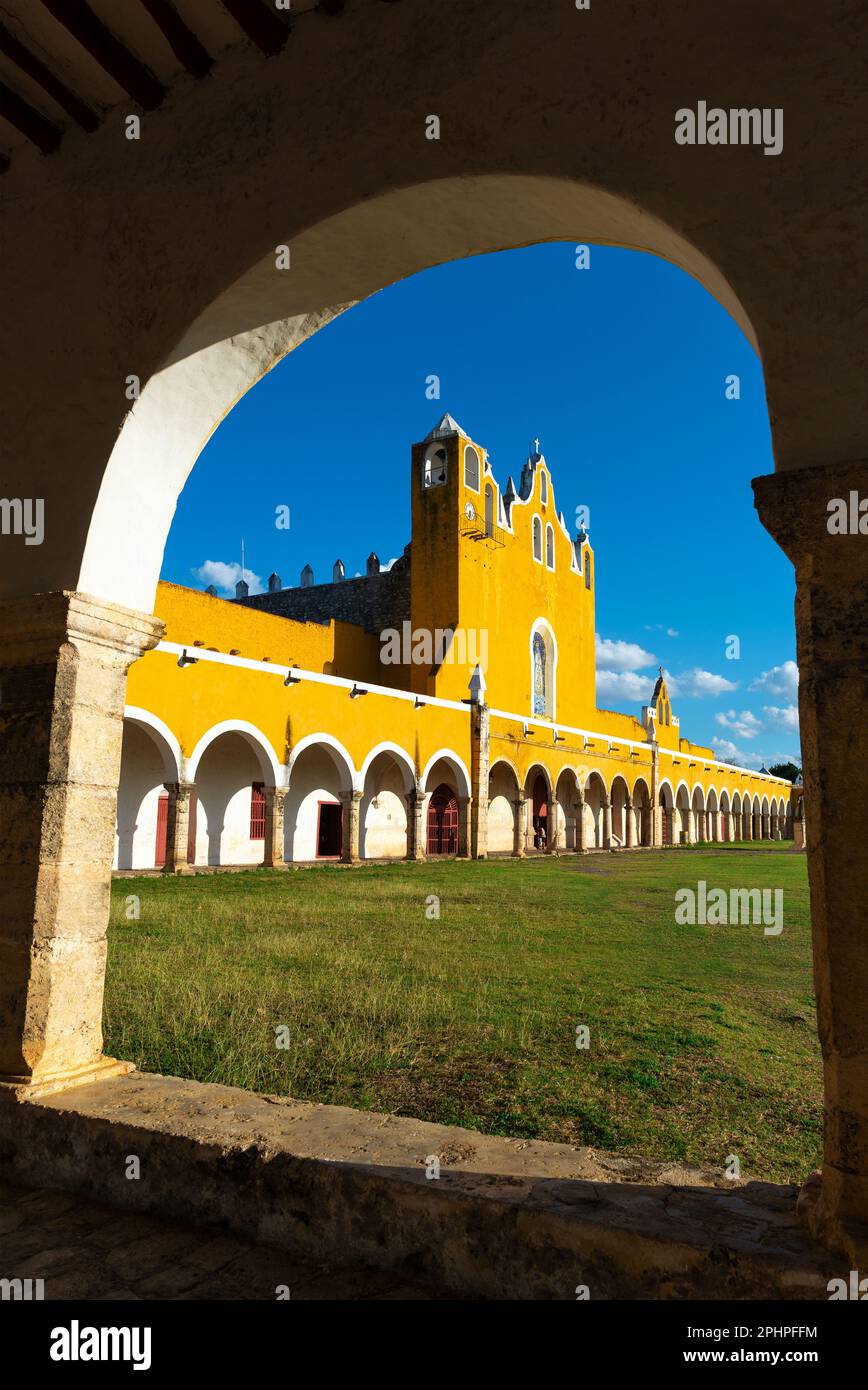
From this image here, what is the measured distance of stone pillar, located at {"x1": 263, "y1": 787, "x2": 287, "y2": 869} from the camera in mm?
17672

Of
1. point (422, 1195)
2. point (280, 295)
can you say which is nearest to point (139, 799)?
point (280, 295)

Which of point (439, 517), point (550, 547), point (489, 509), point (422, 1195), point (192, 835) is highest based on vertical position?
point (550, 547)

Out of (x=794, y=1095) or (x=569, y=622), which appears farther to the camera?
(x=569, y=622)

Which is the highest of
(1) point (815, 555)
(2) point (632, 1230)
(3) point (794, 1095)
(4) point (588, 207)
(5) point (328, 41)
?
(5) point (328, 41)

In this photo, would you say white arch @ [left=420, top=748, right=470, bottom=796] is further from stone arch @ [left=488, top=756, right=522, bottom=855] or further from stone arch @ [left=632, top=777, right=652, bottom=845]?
stone arch @ [left=632, top=777, right=652, bottom=845]

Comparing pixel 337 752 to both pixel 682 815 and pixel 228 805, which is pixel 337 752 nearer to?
pixel 228 805

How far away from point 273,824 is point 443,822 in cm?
868

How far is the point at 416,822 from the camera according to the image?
21.9 meters

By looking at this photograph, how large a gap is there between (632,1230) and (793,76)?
2900mm

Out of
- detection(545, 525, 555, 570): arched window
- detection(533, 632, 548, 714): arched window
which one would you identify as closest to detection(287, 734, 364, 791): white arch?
detection(533, 632, 548, 714): arched window

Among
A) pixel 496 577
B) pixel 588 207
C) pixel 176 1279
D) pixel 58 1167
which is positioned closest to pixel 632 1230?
pixel 176 1279

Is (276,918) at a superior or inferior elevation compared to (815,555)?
inferior

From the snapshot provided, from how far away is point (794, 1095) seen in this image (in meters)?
4.44
